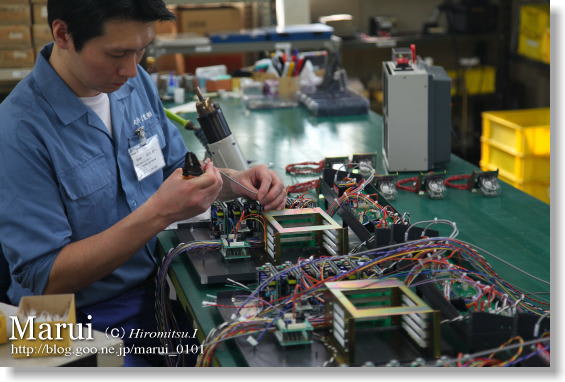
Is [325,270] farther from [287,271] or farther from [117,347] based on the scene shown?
[117,347]

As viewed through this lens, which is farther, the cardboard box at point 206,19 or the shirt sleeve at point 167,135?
the cardboard box at point 206,19

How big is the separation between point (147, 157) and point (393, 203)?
0.71 meters

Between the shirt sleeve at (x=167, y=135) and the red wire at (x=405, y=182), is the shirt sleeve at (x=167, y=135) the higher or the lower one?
the higher one

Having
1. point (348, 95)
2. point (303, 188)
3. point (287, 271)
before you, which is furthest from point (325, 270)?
point (348, 95)

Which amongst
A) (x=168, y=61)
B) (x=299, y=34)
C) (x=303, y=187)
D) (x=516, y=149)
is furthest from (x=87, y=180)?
(x=168, y=61)

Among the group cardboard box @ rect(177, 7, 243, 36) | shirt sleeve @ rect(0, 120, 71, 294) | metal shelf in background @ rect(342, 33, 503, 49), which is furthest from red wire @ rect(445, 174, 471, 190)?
cardboard box @ rect(177, 7, 243, 36)

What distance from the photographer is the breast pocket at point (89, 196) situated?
166 centimetres

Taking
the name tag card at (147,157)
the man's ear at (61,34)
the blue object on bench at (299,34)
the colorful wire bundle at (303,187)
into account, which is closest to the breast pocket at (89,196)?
the name tag card at (147,157)

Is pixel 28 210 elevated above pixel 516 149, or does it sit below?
above

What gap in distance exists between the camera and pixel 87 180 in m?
1.69

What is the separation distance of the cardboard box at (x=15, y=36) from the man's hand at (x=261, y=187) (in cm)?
263

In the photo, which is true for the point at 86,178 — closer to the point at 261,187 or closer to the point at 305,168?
the point at 261,187

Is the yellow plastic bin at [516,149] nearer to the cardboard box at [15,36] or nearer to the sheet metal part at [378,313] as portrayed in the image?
the sheet metal part at [378,313]

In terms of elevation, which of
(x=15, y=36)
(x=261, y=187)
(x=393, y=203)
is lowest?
(x=393, y=203)
